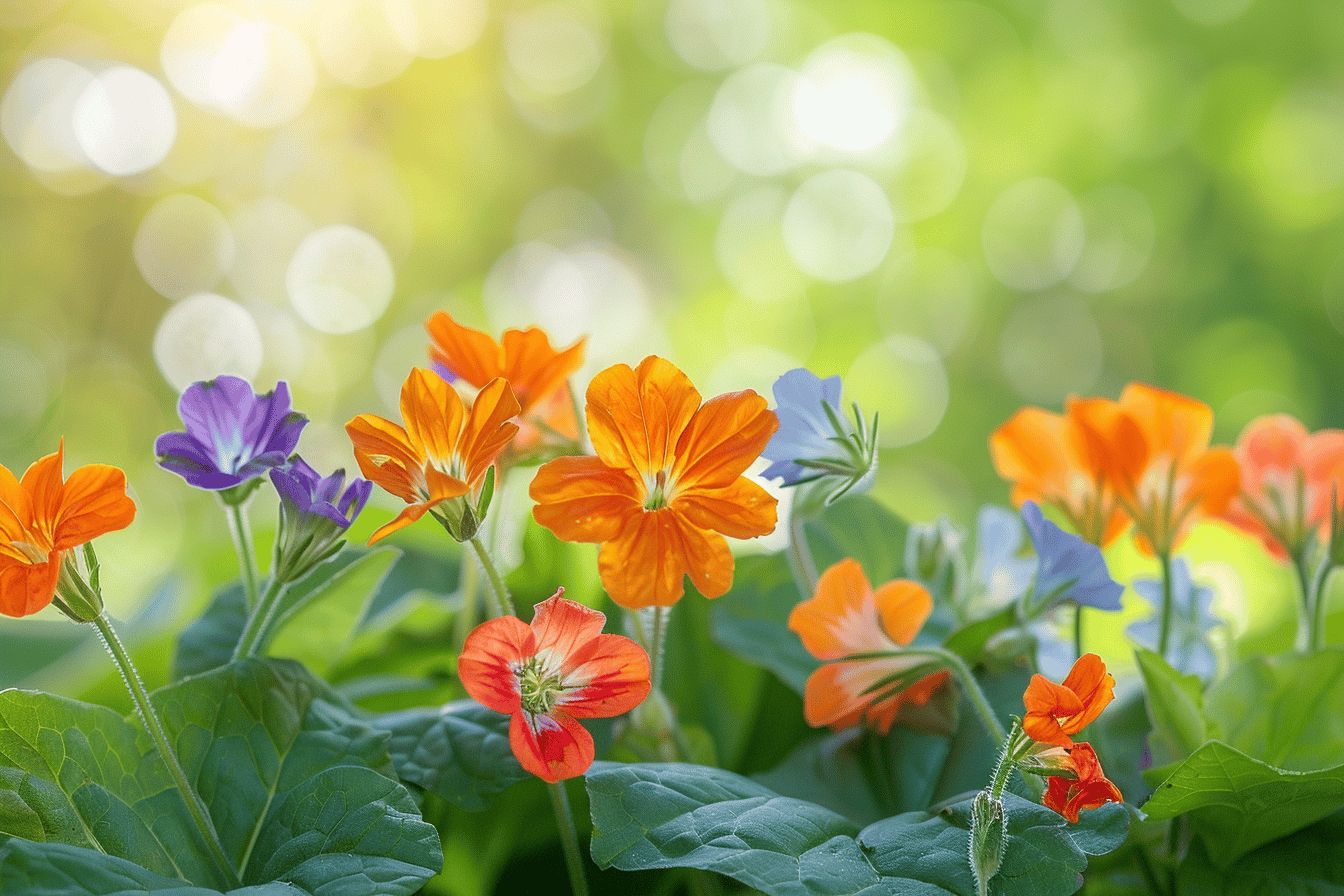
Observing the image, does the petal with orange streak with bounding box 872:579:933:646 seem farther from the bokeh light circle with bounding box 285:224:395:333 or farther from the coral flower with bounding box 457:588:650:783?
the bokeh light circle with bounding box 285:224:395:333

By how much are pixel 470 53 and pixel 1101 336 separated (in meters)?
2.10

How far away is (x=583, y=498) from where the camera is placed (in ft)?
1.08

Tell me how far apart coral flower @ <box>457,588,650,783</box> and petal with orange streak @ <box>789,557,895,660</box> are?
0.07 m

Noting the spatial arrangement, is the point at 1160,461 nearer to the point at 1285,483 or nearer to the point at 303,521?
the point at 1285,483

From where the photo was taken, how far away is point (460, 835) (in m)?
0.44

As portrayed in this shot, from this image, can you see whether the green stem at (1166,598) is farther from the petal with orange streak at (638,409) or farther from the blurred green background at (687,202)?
the blurred green background at (687,202)

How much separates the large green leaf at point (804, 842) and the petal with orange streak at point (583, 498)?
0.23 feet

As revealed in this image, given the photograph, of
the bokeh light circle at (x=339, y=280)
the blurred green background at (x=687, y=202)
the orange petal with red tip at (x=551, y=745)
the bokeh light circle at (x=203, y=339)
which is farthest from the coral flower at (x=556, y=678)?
the bokeh light circle at (x=339, y=280)

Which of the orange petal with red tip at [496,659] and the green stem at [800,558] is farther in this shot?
the green stem at [800,558]

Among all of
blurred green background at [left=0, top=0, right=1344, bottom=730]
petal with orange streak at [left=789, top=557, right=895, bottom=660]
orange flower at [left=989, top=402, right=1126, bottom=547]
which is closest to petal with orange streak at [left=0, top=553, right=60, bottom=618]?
petal with orange streak at [left=789, top=557, right=895, bottom=660]

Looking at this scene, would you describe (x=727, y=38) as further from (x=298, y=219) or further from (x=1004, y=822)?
(x=1004, y=822)

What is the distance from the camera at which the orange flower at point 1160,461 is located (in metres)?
0.43

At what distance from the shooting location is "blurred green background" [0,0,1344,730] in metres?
2.50

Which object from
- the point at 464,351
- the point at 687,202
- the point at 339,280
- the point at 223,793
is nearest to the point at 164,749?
the point at 223,793
